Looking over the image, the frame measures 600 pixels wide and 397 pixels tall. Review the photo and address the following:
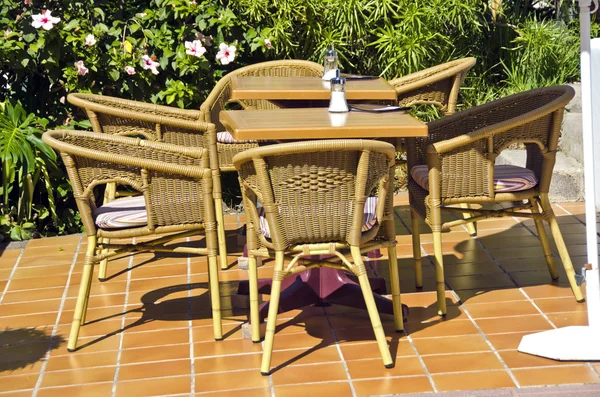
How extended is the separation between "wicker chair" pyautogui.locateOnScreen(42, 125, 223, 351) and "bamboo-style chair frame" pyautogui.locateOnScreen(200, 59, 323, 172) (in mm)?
1282

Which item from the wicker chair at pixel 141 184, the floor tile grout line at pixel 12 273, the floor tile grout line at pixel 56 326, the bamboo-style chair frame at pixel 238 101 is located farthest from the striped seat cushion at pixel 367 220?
the floor tile grout line at pixel 12 273

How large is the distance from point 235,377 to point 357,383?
508 mm

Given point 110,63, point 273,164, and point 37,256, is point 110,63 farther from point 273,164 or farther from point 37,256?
point 273,164

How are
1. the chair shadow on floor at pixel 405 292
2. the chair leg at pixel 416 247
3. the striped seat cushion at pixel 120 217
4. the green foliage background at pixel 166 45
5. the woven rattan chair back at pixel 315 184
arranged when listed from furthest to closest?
1. the green foliage background at pixel 166 45
2. the chair leg at pixel 416 247
3. the chair shadow on floor at pixel 405 292
4. the striped seat cushion at pixel 120 217
5. the woven rattan chair back at pixel 315 184

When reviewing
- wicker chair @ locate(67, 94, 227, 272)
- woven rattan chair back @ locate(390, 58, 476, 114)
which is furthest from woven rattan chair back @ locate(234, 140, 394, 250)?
woven rattan chair back @ locate(390, 58, 476, 114)

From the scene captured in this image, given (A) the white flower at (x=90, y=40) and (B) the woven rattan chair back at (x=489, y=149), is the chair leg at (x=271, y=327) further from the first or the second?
(A) the white flower at (x=90, y=40)

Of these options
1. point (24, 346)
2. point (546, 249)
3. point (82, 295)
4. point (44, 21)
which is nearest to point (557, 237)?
point (546, 249)

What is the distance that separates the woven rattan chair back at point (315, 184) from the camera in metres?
3.78

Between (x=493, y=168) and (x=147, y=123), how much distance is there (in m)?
1.97

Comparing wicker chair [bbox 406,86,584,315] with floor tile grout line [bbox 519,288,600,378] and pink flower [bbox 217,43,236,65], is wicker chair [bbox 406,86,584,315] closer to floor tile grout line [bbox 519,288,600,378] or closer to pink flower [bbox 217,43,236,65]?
floor tile grout line [bbox 519,288,600,378]

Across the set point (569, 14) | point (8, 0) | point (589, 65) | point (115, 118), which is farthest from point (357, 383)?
point (569, 14)

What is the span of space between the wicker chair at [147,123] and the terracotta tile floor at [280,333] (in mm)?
412

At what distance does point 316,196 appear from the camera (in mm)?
3863

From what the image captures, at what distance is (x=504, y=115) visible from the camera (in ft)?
15.9
